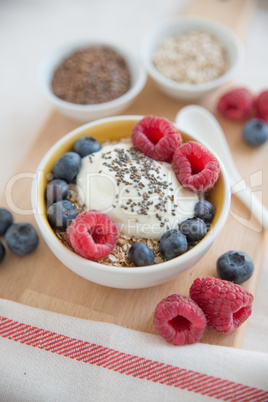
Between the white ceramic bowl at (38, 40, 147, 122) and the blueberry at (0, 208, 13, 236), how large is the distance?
1.56ft

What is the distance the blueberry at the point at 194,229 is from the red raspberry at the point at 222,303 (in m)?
0.12

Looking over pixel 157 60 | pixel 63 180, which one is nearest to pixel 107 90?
pixel 157 60

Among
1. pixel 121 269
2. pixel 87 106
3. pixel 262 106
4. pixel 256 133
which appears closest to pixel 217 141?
pixel 256 133

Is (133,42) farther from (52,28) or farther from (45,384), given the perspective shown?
(45,384)

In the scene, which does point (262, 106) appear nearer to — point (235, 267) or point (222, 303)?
point (235, 267)

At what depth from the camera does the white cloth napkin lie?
0.97 metres

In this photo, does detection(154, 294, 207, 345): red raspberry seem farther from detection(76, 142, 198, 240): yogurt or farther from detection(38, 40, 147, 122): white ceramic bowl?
detection(38, 40, 147, 122): white ceramic bowl

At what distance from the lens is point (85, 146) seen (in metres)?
1.18

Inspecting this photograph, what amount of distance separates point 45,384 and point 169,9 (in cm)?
213

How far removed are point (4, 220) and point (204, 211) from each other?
0.60 meters

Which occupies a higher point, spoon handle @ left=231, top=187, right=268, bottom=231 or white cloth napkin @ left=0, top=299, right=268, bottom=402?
spoon handle @ left=231, top=187, right=268, bottom=231

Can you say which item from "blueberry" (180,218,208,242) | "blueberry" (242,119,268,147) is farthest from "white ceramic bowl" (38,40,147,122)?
"blueberry" (180,218,208,242)

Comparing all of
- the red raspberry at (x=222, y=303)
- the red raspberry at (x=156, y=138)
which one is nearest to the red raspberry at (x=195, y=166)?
the red raspberry at (x=156, y=138)

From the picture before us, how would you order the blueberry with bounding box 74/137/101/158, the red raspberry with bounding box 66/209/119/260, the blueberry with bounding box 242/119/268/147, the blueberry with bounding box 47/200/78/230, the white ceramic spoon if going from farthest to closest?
the blueberry with bounding box 242/119/268/147 → the white ceramic spoon → the blueberry with bounding box 74/137/101/158 → the blueberry with bounding box 47/200/78/230 → the red raspberry with bounding box 66/209/119/260
